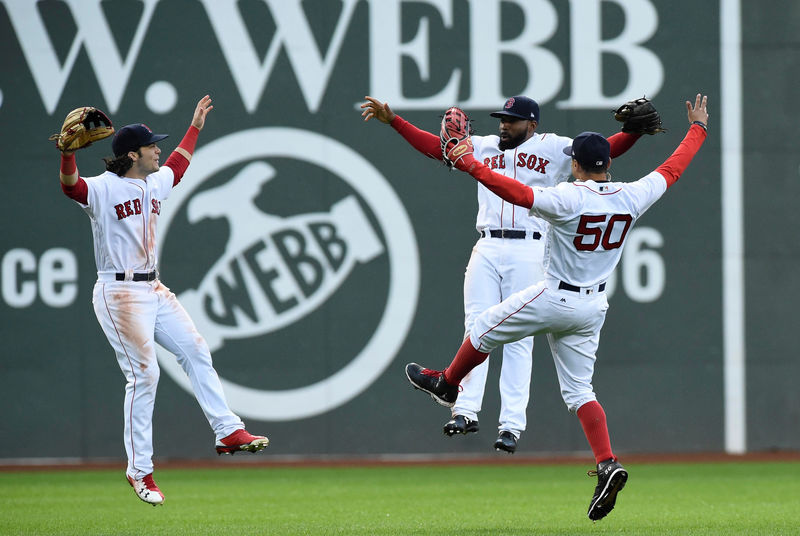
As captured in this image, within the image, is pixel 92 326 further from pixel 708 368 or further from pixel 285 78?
pixel 708 368

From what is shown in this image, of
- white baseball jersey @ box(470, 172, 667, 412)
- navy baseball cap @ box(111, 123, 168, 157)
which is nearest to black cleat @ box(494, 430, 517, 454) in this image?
white baseball jersey @ box(470, 172, 667, 412)

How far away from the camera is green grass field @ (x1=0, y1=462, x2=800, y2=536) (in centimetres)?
686

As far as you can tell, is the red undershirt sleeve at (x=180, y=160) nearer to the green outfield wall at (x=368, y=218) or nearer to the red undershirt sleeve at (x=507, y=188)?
the red undershirt sleeve at (x=507, y=188)

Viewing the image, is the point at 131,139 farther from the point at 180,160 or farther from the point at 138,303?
the point at 138,303

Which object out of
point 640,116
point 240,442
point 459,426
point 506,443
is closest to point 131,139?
point 240,442

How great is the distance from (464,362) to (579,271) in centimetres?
87

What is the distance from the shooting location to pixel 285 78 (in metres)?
10.9

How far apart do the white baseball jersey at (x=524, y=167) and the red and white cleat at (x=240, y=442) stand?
6.53 feet

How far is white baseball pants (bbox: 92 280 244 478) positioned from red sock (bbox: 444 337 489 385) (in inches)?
49.8

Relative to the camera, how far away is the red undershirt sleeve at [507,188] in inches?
235

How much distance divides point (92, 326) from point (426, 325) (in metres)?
3.15

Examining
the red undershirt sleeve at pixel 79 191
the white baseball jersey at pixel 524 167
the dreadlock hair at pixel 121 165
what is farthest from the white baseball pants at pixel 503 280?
the red undershirt sleeve at pixel 79 191

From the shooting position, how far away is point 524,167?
7.20 meters

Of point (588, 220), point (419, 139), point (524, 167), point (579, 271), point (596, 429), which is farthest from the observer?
point (524, 167)
